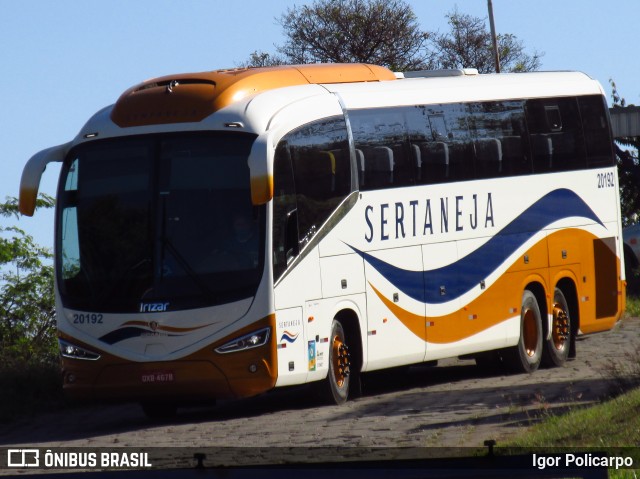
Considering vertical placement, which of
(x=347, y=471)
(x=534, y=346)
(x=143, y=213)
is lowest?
(x=534, y=346)

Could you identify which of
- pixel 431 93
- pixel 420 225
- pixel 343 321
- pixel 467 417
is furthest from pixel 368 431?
pixel 431 93

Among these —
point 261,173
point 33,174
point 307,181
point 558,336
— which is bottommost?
point 558,336

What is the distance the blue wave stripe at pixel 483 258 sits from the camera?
60.3ft

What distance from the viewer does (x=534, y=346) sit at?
21344mm

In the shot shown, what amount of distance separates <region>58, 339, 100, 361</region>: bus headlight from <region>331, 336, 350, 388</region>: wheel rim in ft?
9.32

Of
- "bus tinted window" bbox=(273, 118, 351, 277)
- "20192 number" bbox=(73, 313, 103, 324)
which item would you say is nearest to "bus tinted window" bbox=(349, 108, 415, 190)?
"bus tinted window" bbox=(273, 118, 351, 277)

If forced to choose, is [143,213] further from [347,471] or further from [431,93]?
[347,471]

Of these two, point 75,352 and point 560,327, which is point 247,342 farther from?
point 560,327

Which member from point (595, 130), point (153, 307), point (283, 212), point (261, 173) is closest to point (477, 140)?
point (595, 130)

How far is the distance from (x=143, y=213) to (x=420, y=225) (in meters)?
4.21

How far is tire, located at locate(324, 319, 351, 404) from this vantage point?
1703 cm

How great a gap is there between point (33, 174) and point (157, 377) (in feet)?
9.26

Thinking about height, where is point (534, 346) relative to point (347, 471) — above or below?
below

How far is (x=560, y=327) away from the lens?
22016mm
